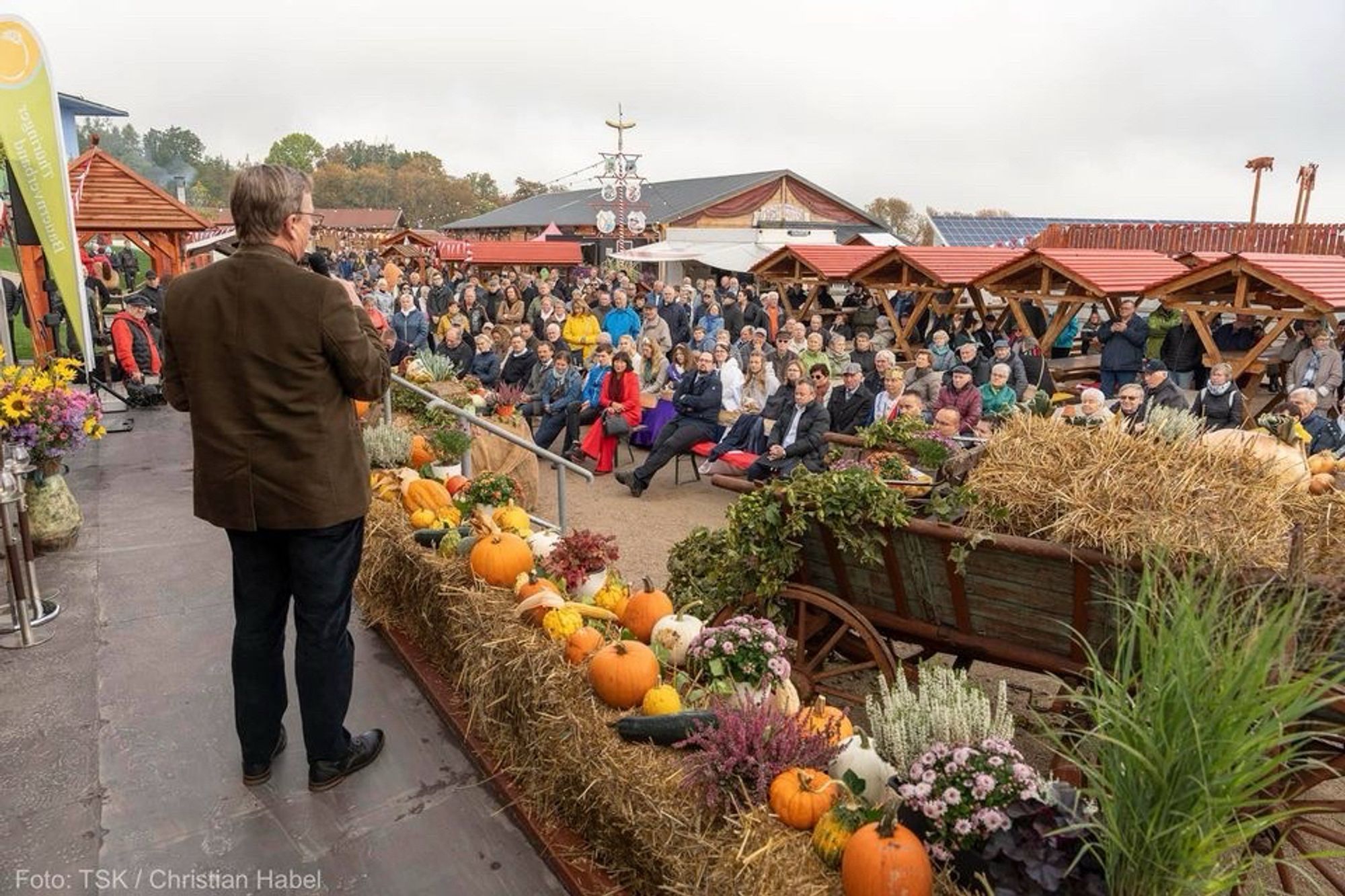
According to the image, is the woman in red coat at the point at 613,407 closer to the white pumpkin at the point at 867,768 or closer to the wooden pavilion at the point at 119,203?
the wooden pavilion at the point at 119,203

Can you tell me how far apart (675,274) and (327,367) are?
96.2 feet

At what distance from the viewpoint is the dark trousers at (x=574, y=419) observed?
9688 mm

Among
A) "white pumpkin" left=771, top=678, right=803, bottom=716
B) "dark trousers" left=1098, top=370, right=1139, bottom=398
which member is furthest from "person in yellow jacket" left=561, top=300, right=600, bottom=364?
"white pumpkin" left=771, top=678, right=803, bottom=716

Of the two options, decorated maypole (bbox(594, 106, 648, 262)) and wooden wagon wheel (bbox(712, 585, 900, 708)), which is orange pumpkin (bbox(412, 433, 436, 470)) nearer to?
wooden wagon wheel (bbox(712, 585, 900, 708))

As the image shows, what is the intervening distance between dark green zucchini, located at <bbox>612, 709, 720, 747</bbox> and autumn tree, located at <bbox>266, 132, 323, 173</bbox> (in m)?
108

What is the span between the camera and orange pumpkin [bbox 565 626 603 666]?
3.18m

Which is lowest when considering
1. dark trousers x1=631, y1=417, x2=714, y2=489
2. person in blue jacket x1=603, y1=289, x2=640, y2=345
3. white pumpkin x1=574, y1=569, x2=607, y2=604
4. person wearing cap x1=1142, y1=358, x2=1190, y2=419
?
dark trousers x1=631, y1=417, x2=714, y2=489

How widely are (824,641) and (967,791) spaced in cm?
179

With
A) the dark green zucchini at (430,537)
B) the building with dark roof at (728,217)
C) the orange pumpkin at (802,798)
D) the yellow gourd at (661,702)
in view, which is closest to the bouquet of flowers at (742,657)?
the yellow gourd at (661,702)

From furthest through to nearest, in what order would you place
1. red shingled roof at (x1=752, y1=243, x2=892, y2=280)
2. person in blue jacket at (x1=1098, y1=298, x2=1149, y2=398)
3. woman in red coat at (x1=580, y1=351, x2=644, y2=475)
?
1. red shingled roof at (x1=752, y1=243, x2=892, y2=280)
2. person in blue jacket at (x1=1098, y1=298, x2=1149, y2=398)
3. woman in red coat at (x1=580, y1=351, x2=644, y2=475)

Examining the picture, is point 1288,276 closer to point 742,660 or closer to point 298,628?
point 742,660

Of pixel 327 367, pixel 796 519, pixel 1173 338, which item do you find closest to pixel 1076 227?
pixel 1173 338

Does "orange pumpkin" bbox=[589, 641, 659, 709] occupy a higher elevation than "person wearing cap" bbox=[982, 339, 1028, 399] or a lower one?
lower

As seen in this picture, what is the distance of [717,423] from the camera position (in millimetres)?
9109
